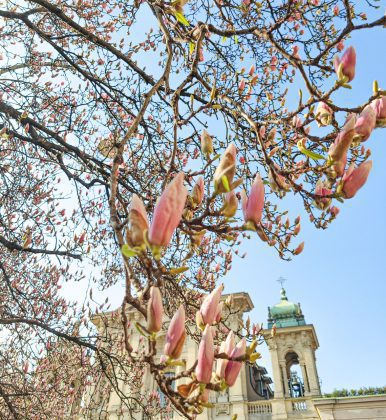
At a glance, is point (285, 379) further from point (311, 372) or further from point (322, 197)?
point (322, 197)

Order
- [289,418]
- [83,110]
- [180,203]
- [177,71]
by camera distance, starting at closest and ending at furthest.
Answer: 1. [180,203]
2. [177,71]
3. [83,110]
4. [289,418]

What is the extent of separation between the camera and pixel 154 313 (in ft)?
2.97

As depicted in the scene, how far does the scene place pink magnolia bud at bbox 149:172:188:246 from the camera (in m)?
0.83

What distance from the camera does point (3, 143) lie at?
220 inches

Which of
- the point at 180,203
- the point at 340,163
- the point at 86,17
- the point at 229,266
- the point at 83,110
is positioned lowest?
the point at 180,203

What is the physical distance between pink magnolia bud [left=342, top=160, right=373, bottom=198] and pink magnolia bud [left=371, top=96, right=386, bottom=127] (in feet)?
0.94

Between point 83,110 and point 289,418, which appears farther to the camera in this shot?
point 289,418

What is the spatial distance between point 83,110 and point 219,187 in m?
5.37

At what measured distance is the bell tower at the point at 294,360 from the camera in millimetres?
14867

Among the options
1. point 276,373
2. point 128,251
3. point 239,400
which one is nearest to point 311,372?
point 276,373

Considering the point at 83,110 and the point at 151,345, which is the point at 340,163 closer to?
the point at 151,345

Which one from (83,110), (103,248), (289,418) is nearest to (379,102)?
(103,248)

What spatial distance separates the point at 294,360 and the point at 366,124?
1736cm

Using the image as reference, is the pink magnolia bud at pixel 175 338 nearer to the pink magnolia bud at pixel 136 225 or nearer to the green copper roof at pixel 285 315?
the pink magnolia bud at pixel 136 225
